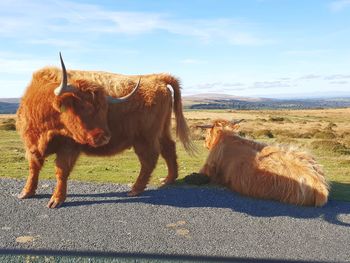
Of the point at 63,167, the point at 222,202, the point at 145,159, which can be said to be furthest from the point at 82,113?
the point at 222,202

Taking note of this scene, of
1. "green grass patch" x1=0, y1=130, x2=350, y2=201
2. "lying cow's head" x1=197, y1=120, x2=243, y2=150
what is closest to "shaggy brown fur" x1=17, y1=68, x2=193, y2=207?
"lying cow's head" x1=197, y1=120, x2=243, y2=150

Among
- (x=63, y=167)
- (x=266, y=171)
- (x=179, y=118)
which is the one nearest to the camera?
(x=63, y=167)

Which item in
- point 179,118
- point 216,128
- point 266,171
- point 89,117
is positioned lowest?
point 266,171

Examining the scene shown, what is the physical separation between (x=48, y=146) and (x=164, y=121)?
91.1 inches

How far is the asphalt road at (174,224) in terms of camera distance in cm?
596

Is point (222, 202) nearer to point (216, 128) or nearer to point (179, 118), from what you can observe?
point (179, 118)

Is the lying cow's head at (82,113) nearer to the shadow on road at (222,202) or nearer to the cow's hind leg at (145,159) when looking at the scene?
the cow's hind leg at (145,159)

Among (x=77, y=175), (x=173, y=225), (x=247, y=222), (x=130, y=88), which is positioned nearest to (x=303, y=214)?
(x=247, y=222)

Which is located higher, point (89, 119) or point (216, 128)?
point (89, 119)

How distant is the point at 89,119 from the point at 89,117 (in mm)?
33

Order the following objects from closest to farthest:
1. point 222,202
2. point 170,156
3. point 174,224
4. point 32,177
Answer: point 174,224
point 32,177
point 222,202
point 170,156

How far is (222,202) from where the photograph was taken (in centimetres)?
817

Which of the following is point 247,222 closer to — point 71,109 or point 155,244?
point 155,244

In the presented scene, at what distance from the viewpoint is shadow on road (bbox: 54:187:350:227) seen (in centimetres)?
771
